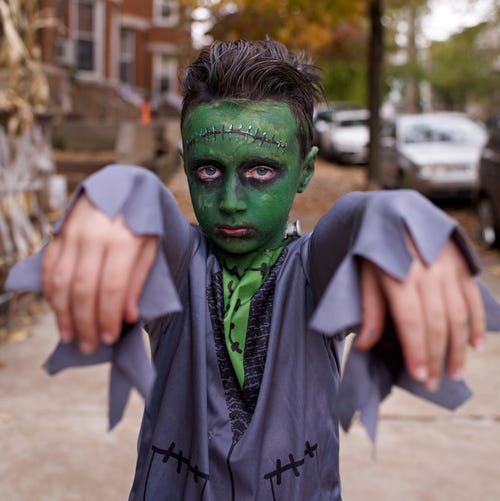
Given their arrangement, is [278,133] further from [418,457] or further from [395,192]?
[418,457]

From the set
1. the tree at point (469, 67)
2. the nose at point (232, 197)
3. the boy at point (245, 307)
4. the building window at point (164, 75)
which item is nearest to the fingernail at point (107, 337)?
the boy at point (245, 307)

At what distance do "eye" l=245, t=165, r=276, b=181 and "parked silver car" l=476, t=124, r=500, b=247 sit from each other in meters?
7.39

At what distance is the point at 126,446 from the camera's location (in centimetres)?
385

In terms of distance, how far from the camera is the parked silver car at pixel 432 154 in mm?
11188

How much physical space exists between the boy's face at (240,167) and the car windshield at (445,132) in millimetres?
10911

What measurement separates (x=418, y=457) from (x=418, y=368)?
286 cm

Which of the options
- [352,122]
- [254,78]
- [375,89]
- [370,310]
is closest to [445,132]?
[375,89]

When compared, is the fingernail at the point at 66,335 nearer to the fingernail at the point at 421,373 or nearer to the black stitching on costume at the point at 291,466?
the fingernail at the point at 421,373

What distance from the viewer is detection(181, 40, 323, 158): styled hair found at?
5.44 ft

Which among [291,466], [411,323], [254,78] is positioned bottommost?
[291,466]

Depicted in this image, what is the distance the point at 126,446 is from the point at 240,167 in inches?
102

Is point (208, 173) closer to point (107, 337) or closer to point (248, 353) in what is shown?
point (248, 353)

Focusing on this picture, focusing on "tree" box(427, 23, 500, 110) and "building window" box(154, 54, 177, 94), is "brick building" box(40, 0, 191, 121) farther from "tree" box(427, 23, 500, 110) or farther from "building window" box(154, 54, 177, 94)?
"tree" box(427, 23, 500, 110)

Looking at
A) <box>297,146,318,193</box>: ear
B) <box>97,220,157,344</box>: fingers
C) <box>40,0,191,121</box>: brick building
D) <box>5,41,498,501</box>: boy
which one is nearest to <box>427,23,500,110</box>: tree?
<box>40,0,191,121</box>: brick building
